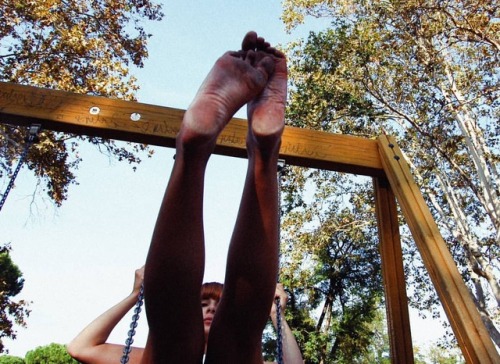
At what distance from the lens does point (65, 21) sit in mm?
6098

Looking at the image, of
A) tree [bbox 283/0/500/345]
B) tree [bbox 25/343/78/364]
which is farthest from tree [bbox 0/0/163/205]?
tree [bbox 25/343/78/364]

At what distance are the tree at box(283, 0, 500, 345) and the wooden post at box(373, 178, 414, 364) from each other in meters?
5.57

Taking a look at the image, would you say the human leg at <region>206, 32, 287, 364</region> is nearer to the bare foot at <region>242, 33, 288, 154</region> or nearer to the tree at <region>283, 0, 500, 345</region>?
the bare foot at <region>242, 33, 288, 154</region>

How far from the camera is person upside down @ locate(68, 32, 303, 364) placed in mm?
1002

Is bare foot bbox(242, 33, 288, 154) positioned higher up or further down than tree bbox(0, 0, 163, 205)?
further down

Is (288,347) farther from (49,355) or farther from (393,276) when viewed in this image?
(49,355)

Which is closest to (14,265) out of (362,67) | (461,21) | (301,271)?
(301,271)

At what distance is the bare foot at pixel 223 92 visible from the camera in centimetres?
103

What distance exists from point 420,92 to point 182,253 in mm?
7899

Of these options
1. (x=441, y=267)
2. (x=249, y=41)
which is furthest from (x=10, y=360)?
(x=249, y=41)

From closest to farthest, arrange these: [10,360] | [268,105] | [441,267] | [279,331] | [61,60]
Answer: [268,105]
[279,331]
[441,267]
[61,60]
[10,360]

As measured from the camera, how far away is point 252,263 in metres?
1.09

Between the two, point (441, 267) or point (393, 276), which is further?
point (393, 276)

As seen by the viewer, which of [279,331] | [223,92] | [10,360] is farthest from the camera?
[10,360]
